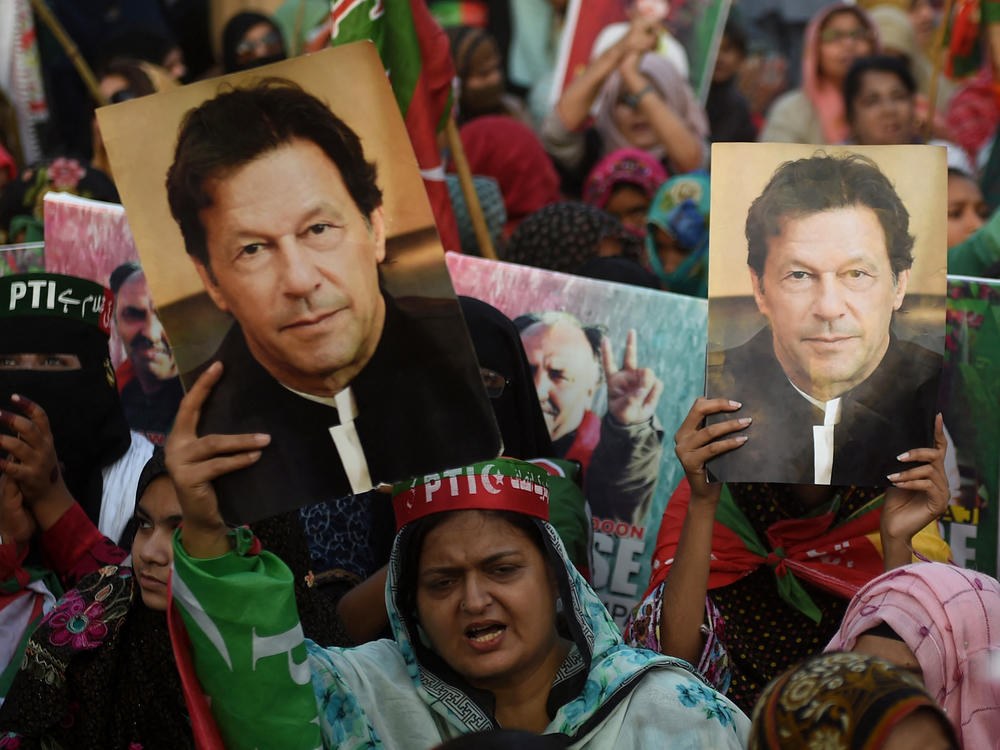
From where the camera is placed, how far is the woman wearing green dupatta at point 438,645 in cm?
231

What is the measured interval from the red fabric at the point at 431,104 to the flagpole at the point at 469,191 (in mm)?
192

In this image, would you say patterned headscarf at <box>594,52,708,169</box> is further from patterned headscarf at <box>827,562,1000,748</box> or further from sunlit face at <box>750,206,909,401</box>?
patterned headscarf at <box>827,562,1000,748</box>

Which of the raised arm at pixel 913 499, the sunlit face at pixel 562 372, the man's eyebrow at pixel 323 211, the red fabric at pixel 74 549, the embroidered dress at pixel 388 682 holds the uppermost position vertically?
the man's eyebrow at pixel 323 211

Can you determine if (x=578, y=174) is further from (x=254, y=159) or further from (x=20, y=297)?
(x=254, y=159)

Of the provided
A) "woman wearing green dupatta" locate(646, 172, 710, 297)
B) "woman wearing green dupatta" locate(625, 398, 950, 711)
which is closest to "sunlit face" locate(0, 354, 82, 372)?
"woman wearing green dupatta" locate(625, 398, 950, 711)

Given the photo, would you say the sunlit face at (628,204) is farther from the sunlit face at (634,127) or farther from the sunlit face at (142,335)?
the sunlit face at (142,335)

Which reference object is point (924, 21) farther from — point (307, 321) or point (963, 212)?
point (307, 321)

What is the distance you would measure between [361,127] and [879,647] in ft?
4.35

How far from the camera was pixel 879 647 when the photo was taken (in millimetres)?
2561

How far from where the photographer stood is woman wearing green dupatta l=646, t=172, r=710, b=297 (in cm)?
526

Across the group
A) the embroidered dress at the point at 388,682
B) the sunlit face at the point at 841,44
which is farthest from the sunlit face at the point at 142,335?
the sunlit face at the point at 841,44

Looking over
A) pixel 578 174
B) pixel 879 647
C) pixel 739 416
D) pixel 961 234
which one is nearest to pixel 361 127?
pixel 739 416

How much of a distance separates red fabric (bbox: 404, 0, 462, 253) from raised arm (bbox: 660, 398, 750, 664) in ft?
5.90

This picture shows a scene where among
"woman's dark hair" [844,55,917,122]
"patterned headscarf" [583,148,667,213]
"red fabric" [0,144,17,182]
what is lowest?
"patterned headscarf" [583,148,667,213]
